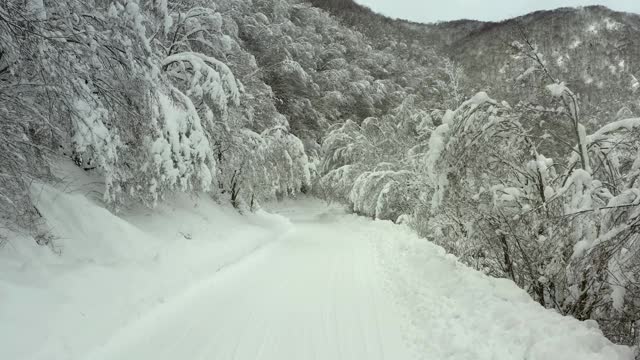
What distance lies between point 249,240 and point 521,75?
8586 mm

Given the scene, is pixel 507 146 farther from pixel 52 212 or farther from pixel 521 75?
pixel 52 212

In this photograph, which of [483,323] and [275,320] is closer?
[483,323]

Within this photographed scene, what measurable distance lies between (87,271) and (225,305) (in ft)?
6.63

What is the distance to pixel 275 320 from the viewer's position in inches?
258

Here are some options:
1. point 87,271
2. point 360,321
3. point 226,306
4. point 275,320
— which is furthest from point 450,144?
point 87,271

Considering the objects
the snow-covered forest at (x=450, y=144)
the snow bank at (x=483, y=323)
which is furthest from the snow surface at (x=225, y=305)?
the snow-covered forest at (x=450, y=144)

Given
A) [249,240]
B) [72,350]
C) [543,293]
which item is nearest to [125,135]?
[72,350]

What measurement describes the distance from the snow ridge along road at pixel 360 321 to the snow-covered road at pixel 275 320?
13mm

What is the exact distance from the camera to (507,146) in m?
6.57

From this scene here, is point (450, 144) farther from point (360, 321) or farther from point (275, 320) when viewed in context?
point (275, 320)

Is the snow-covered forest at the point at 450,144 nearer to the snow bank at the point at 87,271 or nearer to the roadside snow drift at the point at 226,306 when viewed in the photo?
the snow bank at the point at 87,271

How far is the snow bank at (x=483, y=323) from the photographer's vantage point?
4570 millimetres

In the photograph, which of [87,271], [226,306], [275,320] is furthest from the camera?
[226,306]

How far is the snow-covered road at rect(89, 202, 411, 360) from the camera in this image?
17.7 feet
